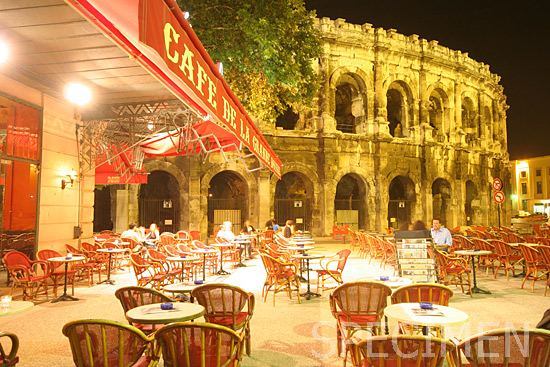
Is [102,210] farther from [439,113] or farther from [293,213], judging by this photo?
[439,113]

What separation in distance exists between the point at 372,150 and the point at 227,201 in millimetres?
8848

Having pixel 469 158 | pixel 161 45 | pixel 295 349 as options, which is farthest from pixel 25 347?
pixel 469 158

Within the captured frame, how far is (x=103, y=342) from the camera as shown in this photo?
9.37 ft

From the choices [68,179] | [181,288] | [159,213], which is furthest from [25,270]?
[159,213]

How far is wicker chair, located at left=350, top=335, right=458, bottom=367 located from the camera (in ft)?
7.95

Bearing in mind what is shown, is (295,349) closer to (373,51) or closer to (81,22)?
(81,22)

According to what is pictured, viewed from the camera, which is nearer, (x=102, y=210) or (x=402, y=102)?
(x=102, y=210)

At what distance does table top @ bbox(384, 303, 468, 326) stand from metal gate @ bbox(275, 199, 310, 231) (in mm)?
17889

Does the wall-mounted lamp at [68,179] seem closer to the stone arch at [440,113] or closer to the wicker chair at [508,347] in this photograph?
the wicker chair at [508,347]

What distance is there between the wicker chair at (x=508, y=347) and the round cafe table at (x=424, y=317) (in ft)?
2.00

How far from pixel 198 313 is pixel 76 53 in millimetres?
5160

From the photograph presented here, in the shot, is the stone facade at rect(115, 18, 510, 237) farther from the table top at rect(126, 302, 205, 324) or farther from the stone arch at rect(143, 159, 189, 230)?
the table top at rect(126, 302, 205, 324)

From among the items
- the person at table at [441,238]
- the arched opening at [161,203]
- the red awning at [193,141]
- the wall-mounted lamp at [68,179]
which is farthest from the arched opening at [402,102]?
the wall-mounted lamp at [68,179]

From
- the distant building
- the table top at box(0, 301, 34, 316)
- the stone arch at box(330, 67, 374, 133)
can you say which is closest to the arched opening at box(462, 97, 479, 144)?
the stone arch at box(330, 67, 374, 133)
